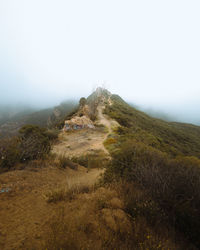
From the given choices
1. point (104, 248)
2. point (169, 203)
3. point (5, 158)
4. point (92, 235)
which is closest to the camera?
point (104, 248)

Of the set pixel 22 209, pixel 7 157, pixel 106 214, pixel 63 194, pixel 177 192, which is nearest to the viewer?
pixel 106 214

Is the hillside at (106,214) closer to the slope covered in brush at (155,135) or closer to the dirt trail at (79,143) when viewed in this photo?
the dirt trail at (79,143)

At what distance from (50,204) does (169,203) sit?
2.57 metres

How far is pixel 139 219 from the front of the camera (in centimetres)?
180

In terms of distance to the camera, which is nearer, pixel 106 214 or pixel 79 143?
pixel 106 214

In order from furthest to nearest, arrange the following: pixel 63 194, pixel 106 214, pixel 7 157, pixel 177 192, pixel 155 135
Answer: pixel 155 135
pixel 7 157
pixel 63 194
pixel 177 192
pixel 106 214

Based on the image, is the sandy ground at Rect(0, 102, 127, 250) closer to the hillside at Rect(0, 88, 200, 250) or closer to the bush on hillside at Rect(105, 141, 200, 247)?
the hillside at Rect(0, 88, 200, 250)

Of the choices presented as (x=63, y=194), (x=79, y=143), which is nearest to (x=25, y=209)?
(x=63, y=194)

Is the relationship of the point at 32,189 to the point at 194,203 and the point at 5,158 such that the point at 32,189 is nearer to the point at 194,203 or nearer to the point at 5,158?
the point at 5,158

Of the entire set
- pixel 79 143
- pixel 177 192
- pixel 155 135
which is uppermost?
pixel 177 192

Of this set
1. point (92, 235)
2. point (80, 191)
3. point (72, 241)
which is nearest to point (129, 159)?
point (80, 191)

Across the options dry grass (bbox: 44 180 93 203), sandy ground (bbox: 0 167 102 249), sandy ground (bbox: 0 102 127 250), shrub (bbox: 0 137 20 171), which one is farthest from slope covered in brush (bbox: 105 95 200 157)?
shrub (bbox: 0 137 20 171)

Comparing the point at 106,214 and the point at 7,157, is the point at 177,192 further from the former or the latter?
the point at 7,157

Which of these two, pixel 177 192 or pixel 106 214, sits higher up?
pixel 177 192
